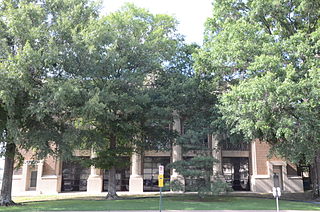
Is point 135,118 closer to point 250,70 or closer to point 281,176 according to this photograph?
point 250,70

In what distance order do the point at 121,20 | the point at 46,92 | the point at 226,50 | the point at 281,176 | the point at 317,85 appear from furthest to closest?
1. the point at 281,176
2. the point at 121,20
3. the point at 226,50
4. the point at 46,92
5. the point at 317,85

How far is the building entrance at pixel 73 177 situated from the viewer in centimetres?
3176

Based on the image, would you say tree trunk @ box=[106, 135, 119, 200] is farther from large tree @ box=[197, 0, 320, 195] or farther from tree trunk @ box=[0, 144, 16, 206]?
large tree @ box=[197, 0, 320, 195]

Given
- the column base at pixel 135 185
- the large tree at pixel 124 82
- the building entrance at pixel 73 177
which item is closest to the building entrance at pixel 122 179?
the column base at pixel 135 185

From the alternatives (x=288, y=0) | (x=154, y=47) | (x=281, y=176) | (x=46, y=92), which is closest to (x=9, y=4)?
(x=46, y=92)

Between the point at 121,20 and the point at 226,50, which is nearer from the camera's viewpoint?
the point at 226,50

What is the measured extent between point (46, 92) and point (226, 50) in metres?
11.4

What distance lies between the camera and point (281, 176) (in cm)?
3291

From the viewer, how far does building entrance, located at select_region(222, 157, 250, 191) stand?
32875mm

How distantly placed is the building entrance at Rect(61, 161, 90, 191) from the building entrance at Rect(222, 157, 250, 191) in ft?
50.1

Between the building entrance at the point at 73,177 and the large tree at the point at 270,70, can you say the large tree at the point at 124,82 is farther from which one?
the building entrance at the point at 73,177

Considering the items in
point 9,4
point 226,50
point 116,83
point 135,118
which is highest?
point 9,4

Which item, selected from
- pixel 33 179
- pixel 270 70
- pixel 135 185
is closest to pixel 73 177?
pixel 33 179

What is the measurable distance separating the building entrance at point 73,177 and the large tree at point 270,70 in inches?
718
